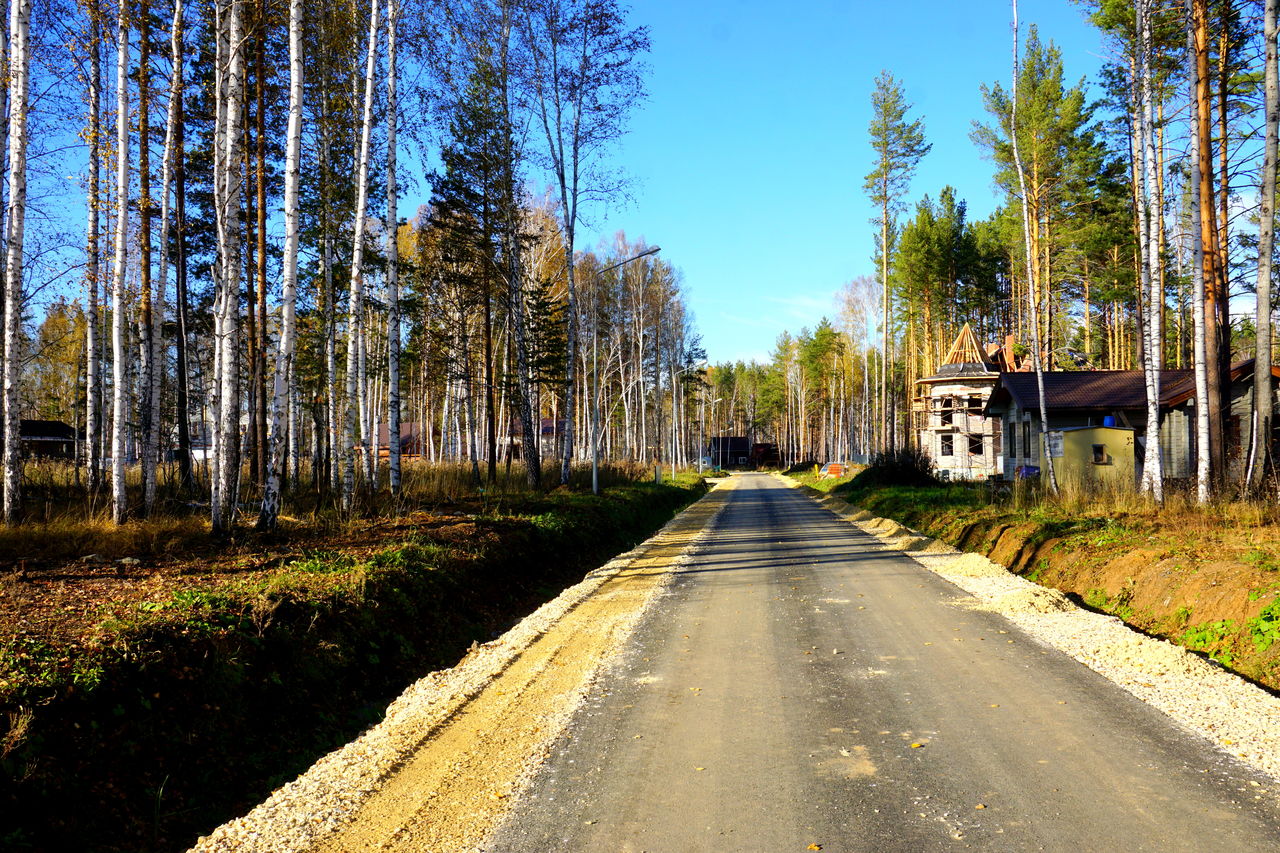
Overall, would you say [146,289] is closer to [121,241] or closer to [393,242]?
[121,241]

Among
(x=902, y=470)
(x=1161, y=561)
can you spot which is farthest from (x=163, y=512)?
(x=902, y=470)

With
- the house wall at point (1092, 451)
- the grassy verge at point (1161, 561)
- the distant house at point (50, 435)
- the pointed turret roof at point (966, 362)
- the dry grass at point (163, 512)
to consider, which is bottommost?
the grassy verge at point (1161, 561)

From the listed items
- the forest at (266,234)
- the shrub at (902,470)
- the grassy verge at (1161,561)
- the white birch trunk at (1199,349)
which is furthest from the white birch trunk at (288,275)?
the shrub at (902,470)

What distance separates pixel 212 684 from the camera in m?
5.32

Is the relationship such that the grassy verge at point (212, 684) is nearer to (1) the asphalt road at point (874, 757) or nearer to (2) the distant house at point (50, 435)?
(1) the asphalt road at point (874, 757)

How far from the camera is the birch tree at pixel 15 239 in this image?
9.73m

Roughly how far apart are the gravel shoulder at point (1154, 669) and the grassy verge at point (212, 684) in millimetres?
5883

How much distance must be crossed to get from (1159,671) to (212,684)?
7.16 m

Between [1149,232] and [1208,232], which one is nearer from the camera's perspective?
[1149,232]

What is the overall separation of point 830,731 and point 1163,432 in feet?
78.5

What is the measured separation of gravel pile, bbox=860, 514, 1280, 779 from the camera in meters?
4.68

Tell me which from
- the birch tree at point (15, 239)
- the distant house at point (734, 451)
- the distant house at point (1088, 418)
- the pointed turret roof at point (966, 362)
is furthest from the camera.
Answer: the distant house at point (734, 451)

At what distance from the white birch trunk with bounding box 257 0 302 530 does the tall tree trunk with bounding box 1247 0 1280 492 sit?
49.1 ft

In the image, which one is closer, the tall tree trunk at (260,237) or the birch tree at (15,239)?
the birch tree at (15,239)
